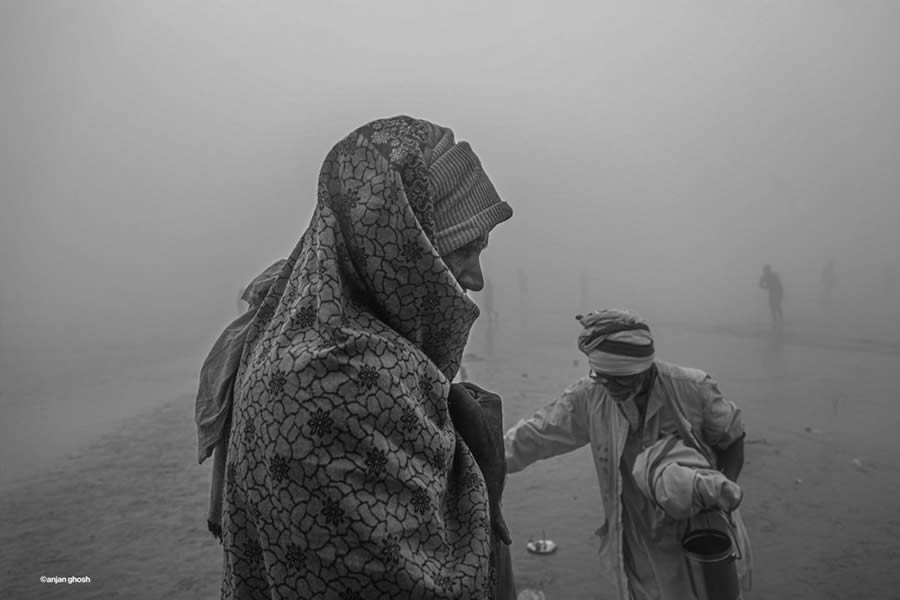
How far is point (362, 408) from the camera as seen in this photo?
3.34 feet

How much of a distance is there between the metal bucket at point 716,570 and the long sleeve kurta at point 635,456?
177mm

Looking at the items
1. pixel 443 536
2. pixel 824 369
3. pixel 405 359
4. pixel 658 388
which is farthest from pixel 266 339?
pixel 824 369

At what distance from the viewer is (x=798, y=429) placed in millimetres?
7531

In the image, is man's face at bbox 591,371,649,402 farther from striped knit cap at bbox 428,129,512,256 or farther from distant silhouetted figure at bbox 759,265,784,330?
distant silhouetted figure at bbox 759,265,784,330

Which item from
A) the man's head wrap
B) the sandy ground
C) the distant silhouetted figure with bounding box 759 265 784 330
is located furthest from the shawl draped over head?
the distant silhouetted figure with bounding box 759 265 784 330

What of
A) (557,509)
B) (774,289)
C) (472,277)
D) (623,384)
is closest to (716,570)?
(623,384)

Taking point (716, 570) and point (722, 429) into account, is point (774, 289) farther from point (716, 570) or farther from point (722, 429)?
point (716, 570)

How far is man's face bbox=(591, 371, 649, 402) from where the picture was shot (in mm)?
2562

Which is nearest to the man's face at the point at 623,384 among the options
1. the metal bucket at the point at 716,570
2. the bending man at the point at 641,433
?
the bending man at the point at 641,433

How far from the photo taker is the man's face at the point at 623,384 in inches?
101

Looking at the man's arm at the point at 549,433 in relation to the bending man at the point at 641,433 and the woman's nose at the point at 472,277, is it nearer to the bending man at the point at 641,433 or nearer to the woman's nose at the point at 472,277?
the bending man at the point at 641,433

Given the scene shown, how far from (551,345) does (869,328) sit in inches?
438

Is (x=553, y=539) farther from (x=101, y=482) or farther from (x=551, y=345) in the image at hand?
(x=551, y=345)

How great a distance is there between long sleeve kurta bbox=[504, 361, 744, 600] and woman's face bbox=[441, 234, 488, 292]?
4.92ft
